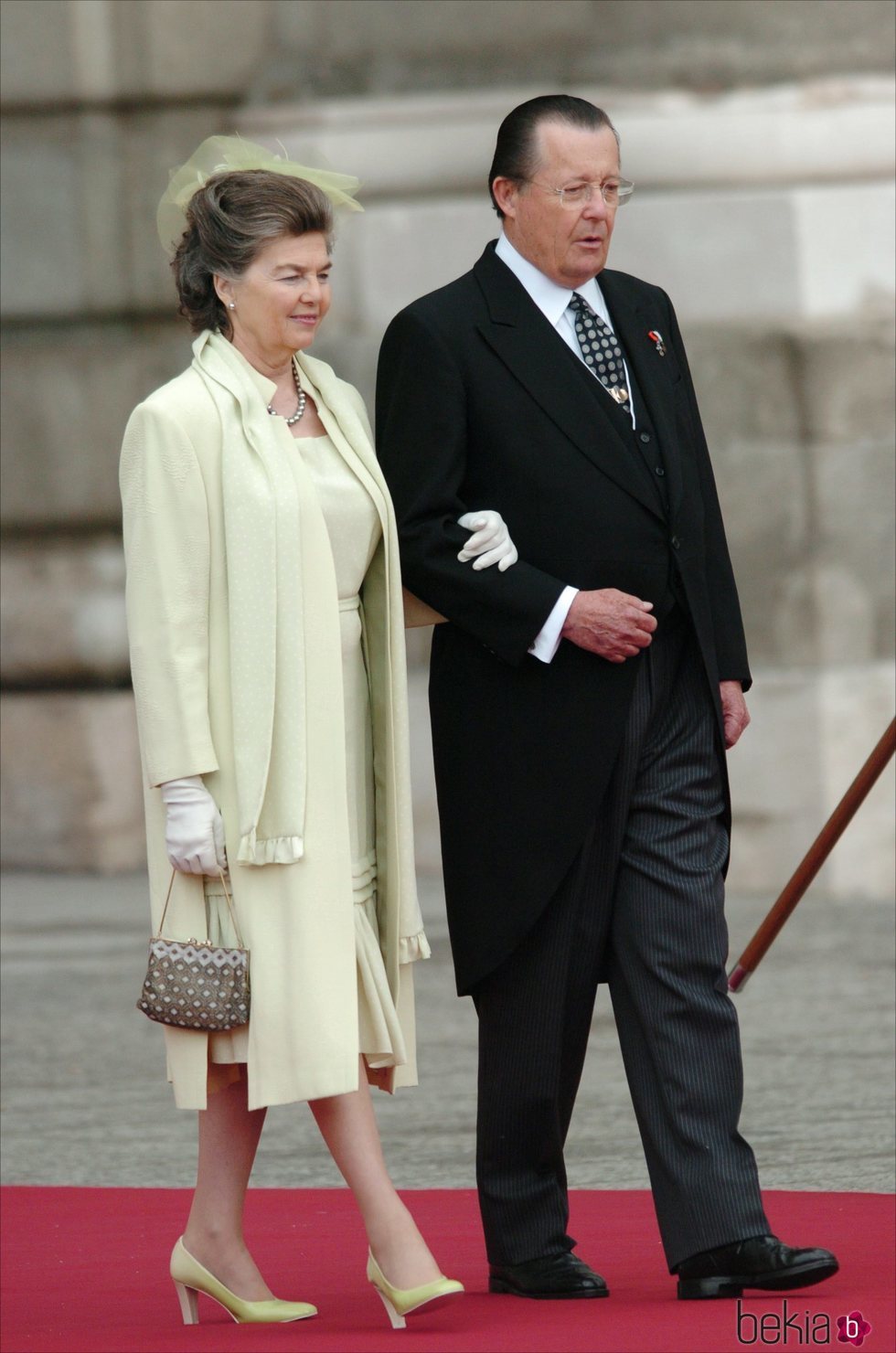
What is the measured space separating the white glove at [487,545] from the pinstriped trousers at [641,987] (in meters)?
0.25

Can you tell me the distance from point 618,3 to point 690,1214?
19.7 ft

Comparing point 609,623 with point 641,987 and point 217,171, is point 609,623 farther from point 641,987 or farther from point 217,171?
point 217,171

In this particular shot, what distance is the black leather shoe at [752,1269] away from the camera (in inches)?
128

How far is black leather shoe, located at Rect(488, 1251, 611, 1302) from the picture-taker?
3408 millimetres

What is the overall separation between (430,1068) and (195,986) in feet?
10.4

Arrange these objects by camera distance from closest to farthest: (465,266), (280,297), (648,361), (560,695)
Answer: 1. (280,297)
2. (560,695)
3. (648,361)
4. (465,266)

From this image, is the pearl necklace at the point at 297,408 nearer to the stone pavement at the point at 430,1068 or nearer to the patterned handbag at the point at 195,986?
the patterned handbag at the point at 195,986

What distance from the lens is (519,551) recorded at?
11.4ft

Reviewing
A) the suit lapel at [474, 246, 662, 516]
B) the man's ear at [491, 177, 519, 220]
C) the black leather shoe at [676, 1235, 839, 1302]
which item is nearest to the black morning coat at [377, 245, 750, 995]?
the suit lapel at [474, 246, 662, 516]

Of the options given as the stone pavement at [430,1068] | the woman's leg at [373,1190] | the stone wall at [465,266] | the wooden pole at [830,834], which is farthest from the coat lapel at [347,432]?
the stone wall at [465,266]

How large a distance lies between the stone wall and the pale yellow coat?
4.93 metres

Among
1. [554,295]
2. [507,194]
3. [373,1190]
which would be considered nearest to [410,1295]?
[373,1190]

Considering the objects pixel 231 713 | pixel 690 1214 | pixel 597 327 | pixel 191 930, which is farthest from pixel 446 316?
pixel 690 1214

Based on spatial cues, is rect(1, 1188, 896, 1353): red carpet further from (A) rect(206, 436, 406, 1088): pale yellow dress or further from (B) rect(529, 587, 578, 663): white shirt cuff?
(B) rect(529, 587, 578, 663): white shirt cuff
